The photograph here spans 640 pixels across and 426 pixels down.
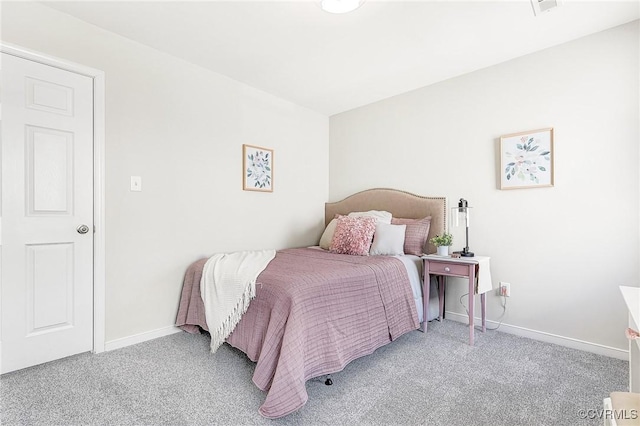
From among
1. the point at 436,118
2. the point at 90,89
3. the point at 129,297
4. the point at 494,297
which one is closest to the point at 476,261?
the point at 494,297

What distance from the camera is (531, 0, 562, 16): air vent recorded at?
1.96 meters

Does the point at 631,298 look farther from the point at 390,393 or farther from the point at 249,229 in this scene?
the point at 249,229

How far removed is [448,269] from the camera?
2.59m

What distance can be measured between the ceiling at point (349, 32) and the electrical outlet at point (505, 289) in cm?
193

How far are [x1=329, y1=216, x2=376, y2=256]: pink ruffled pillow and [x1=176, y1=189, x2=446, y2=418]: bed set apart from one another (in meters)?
0.11

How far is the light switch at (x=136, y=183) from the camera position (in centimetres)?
245

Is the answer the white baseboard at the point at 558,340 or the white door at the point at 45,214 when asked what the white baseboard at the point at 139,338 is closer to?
the white door at the point at 45,214

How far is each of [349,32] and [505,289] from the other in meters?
2.45

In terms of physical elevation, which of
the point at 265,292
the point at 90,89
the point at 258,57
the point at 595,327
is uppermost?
the point at 258,57

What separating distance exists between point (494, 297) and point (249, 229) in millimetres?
2386

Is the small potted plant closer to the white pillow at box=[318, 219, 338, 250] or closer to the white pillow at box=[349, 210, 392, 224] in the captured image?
the white pillow at box=[349, 210, 392, 224]

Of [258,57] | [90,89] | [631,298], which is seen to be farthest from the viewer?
[258,57]

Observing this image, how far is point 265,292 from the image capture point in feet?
6.31

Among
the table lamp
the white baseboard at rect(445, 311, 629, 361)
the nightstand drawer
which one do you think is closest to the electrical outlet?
the white baseboard at rect(445, 311, 629, 361)
